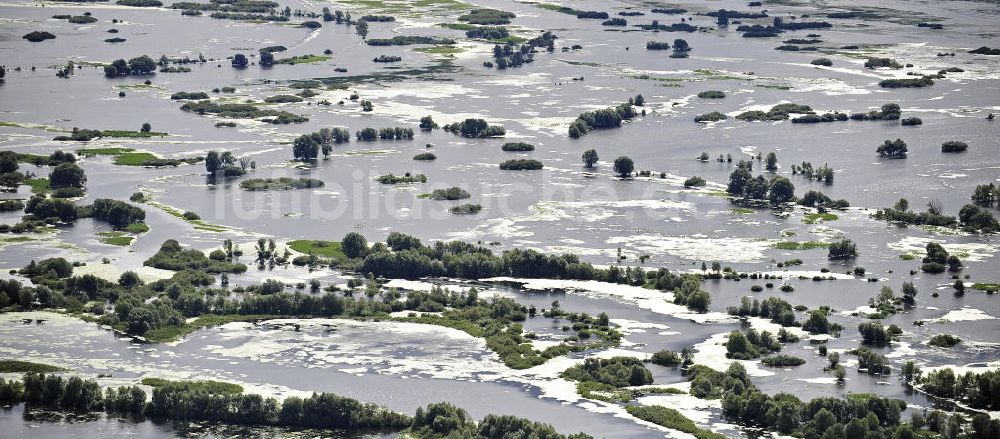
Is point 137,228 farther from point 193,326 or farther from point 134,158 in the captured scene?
point 134,158

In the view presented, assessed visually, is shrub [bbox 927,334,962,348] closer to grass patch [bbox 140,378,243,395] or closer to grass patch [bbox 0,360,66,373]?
grass patch [bbox 140,378,243,395]

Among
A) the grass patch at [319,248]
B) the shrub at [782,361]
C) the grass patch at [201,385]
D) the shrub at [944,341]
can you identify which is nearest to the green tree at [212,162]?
the grass patch at [319,248]

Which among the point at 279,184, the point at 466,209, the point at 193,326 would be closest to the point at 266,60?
the point at 279,184

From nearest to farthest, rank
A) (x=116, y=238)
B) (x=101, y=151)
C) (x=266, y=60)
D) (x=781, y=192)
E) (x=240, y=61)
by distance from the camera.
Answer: (x=116, y=238) → (x=781, y=192) → (x=101, y=151) → (x=240, y=61) → (x=266, y=60)

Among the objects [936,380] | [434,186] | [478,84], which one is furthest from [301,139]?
[936,380]

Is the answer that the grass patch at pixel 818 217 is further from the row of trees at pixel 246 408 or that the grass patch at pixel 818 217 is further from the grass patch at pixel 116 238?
the grass patch at pixel 116 238
